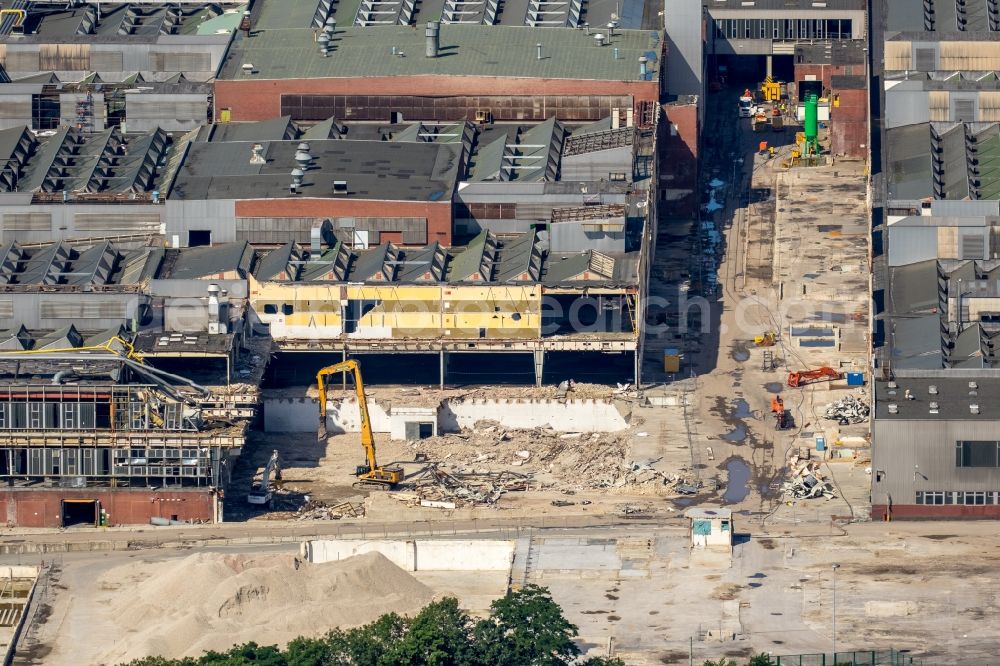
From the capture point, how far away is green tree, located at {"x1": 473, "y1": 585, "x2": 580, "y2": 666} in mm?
193625

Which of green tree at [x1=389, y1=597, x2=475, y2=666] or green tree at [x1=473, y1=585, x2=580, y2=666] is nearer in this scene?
green tree at [x1=389, y1=597, x2=475, y2=666]

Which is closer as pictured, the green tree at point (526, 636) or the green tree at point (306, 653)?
the green tree at point (306, 653)

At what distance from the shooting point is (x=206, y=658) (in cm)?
19462

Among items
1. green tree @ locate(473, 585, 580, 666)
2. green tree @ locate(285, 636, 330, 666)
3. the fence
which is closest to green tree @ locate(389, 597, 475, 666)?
green tree @ locate(473, 585, 580, 666)

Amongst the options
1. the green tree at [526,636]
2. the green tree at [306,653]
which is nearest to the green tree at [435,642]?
the green tree at [526,636]

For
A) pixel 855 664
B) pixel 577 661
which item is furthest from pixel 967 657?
pixel 577 661

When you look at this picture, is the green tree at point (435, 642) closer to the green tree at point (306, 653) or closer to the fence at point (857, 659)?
the green tree at point (306, 653)

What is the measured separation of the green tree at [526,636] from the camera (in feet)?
635

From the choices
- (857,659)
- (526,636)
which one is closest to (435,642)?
(526,636)

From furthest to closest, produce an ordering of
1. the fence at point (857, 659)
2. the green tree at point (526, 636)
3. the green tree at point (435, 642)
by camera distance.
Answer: the fence at point (857, 659)
the green tree at point (526, 636)
the green tree at point (435, 642)

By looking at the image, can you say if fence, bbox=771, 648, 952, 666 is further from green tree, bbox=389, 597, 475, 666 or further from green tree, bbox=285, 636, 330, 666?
green tree, bbox=285, 636, 330, 666

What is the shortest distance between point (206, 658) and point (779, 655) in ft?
108

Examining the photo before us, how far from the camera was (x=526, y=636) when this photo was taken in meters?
195

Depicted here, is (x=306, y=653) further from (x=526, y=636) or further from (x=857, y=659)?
(x=857, y=659)
